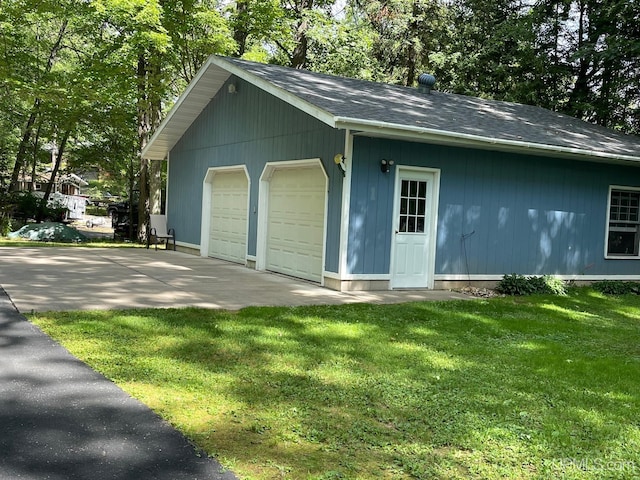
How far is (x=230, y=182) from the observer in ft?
43.9

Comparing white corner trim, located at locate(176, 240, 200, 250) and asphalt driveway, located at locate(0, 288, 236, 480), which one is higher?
white corner trim, located at locate(176, 240, 200, 250)

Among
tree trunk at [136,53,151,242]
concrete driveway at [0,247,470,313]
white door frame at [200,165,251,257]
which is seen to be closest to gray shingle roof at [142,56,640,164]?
white door frame at [200,165,251,257]

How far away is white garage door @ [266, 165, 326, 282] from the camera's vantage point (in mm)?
9984

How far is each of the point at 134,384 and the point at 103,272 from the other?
6083 mm

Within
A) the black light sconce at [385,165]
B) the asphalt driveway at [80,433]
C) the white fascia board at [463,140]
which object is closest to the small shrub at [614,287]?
the white fascia board at [463,140]

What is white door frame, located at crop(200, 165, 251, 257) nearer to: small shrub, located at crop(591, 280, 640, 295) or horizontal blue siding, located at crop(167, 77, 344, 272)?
horizontal blue siding, located at crop(167, 77, 344, 272)

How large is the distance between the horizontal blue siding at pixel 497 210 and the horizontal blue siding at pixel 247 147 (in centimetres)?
46

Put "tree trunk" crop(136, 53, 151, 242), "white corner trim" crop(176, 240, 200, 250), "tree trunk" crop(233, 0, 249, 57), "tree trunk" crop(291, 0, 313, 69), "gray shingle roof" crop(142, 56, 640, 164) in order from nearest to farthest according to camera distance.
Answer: "gray shingle roof" crop(142, 56, 640, 164), "white corner trim" crop(176, 240, 200, 250), "tree trunk" crop(136, 53, 151, 242), "tree trunk" crop(233, 0, 249, 57), "tree trunk" crop(291, 0, 313, 69)

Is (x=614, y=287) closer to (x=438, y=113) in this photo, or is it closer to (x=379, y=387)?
(x=438, y=113)

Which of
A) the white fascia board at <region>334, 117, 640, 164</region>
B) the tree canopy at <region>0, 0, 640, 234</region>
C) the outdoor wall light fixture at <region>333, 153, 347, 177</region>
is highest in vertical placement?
the tree canopy at <region>0, 0, 640, 234</region>

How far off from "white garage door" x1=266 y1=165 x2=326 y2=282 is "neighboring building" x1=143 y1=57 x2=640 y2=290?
1.4 inches

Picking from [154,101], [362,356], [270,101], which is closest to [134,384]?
[362,356]

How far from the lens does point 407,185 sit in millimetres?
A: 9484

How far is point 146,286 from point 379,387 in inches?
202
